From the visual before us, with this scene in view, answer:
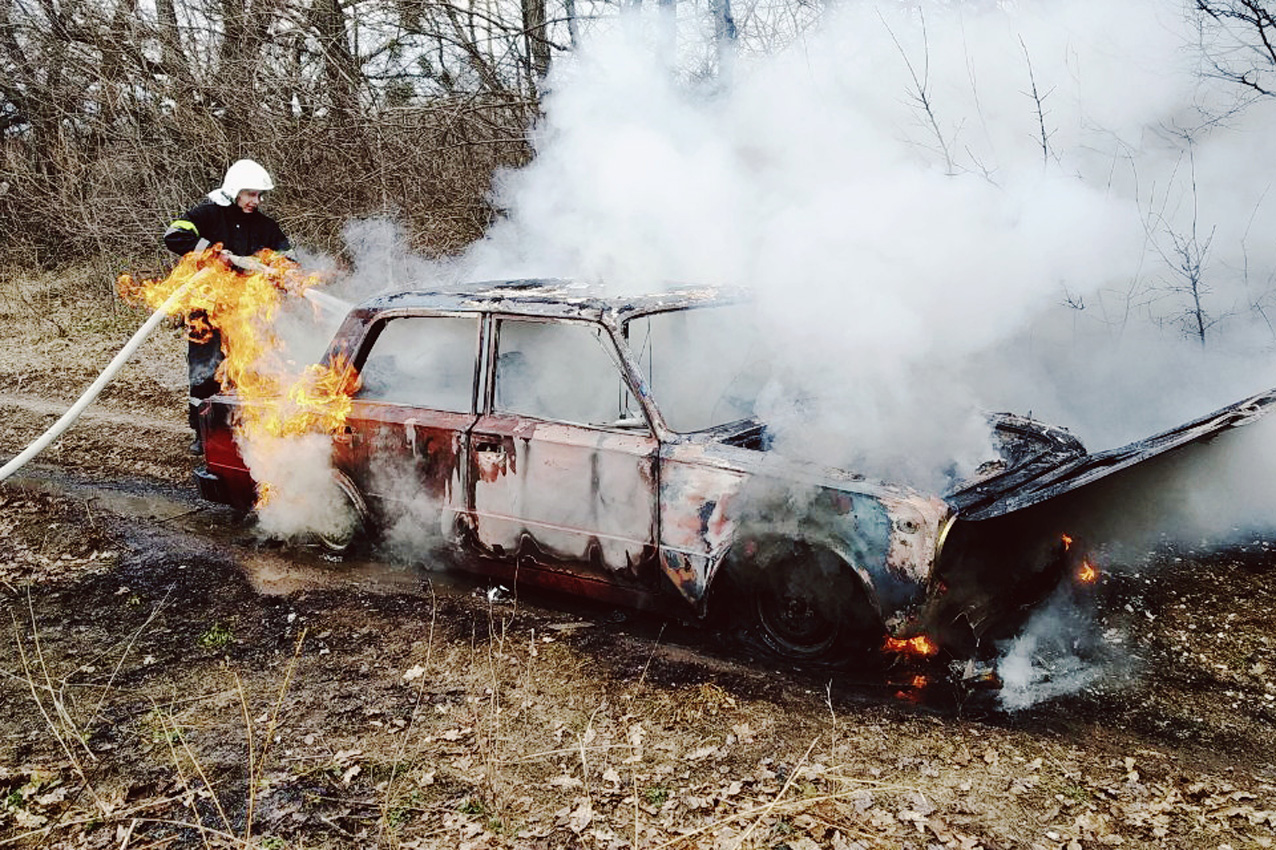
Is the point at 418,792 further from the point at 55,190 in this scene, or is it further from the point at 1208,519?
the point at 55,190

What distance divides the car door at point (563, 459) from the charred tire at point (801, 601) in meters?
0.47

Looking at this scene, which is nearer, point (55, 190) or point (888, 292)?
point (888, 292)

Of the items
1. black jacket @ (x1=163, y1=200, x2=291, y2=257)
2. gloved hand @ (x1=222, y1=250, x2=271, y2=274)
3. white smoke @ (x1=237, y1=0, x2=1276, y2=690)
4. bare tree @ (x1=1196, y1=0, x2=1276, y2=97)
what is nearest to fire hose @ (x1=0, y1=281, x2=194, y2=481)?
gloved hand @ (x1=222, y1=250, x2=271, y2=274)

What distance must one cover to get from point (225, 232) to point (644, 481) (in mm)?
4237

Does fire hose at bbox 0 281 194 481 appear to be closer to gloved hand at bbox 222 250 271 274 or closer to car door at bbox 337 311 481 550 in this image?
car door at bbox 337 311 481 550

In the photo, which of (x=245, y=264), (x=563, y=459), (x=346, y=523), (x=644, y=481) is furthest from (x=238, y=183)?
(x=644, y=481)

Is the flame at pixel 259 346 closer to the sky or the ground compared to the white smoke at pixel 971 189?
closer to the ground

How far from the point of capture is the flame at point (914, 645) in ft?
11.5

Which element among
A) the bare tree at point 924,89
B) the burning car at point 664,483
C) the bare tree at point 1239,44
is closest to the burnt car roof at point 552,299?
the burning car at point 664,483

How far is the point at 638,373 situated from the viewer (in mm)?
4031

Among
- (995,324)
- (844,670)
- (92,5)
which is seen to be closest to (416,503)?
(844,670)

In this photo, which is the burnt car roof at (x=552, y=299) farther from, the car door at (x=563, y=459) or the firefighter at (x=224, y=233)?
the firefighter at (x=224, y=233)

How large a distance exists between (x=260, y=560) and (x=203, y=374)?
1819 mm

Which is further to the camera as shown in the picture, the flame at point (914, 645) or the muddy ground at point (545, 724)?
the flame at point (914, 645)
